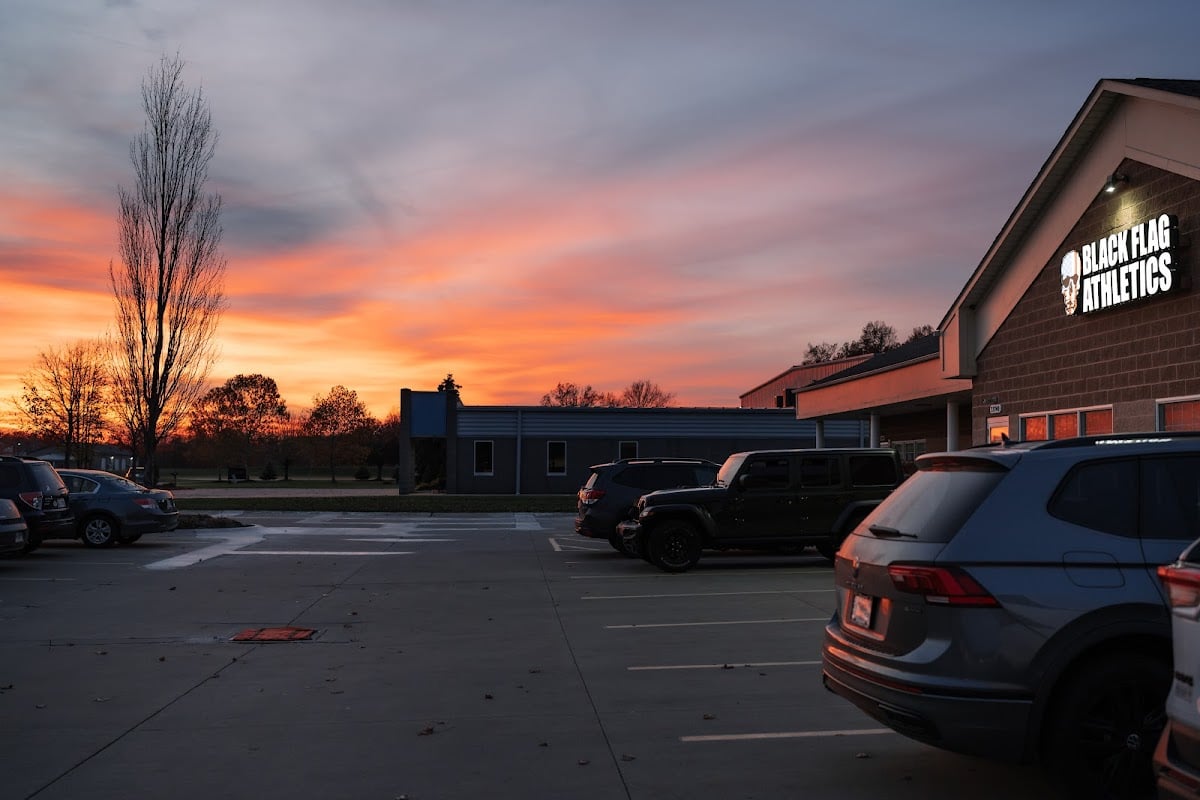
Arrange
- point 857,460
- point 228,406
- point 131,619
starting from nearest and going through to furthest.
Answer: point 131,619 < point 857,460 < point 228,406

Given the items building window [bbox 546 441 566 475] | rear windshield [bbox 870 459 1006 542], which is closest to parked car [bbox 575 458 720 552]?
rear windshield [bbox 870 459 1006 542]

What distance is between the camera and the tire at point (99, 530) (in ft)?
72.4

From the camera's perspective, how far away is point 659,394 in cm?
11612

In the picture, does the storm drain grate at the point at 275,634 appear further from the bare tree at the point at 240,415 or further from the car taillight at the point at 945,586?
the bare tree at the point at 240,415

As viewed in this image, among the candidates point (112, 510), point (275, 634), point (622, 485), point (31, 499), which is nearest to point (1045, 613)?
point (275, 634)

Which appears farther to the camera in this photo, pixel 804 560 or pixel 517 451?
pixel 517 451

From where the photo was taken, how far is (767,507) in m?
17.7

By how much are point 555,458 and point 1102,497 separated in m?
51.1

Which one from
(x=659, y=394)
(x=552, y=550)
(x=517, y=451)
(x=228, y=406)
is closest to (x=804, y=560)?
(x=552, y=550)

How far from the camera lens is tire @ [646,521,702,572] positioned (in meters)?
17.7

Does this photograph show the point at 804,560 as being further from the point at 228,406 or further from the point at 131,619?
the point at 228,406

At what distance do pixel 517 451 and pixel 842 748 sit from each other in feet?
162

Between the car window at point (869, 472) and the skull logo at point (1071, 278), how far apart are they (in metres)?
4.65

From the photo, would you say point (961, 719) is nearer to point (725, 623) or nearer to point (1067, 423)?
point (725, 623)
